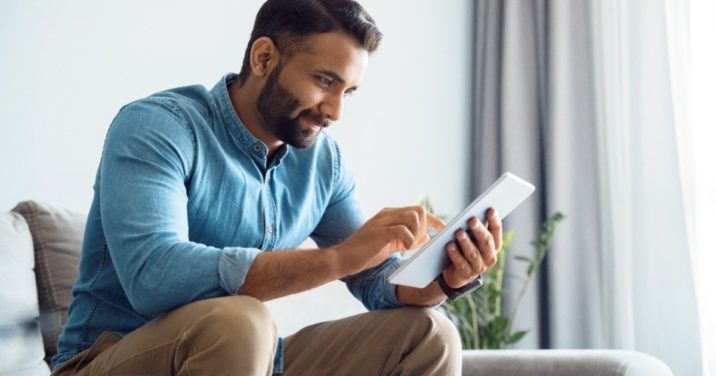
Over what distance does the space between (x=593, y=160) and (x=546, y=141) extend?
207 millimetres

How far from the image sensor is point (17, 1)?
6.97 ft

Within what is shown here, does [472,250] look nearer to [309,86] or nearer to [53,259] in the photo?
[309,86]

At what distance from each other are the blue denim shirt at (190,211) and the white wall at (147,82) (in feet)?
2.21

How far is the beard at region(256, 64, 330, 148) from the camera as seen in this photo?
1.64 metres

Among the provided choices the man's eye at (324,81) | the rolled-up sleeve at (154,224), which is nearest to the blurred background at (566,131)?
the man's eye at (324,81)

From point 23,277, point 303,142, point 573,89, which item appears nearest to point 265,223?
point 303,142

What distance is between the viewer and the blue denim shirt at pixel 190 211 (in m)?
1.30

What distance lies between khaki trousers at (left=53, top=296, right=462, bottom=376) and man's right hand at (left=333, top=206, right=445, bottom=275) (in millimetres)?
172

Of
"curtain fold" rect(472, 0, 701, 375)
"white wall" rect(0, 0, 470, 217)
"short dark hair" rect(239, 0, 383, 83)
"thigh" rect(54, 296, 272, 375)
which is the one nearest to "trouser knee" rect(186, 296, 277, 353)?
"thigh" rect(54, 296, 272, 375)

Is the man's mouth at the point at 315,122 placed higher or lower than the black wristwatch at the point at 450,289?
higher

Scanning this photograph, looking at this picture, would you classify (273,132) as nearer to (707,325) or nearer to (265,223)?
(265,223)

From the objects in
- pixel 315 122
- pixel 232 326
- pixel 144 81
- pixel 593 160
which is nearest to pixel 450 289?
pixel 315 122

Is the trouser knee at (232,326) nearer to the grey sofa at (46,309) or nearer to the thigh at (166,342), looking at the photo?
the thigh at (166,342)

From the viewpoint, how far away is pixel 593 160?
3.44 metres
